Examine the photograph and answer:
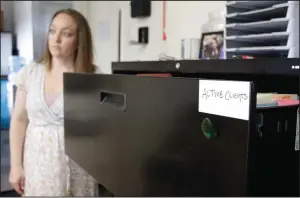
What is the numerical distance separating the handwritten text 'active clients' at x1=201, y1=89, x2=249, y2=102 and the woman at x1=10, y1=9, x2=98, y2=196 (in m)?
0.75

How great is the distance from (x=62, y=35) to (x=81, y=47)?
7cm

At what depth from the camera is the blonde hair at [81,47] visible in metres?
1.11

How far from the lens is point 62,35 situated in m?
1.07

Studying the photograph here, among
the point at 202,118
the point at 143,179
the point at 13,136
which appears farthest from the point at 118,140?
the point at 13,136

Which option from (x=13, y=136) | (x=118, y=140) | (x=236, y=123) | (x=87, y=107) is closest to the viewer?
(x=236, y=123)

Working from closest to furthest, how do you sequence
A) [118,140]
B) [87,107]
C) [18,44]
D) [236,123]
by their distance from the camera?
[236,123], [118,140], [87,107], [18,44]

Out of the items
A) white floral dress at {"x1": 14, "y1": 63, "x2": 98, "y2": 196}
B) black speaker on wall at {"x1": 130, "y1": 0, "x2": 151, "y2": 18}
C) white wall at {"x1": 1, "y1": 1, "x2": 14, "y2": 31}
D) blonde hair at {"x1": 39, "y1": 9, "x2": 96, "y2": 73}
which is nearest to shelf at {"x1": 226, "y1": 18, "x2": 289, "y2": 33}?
blonde hair at {"x1": 39, "y1": 9, "x2": 96, "y2": 73}

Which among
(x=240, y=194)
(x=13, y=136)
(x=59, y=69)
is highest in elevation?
(x=59, y=69)

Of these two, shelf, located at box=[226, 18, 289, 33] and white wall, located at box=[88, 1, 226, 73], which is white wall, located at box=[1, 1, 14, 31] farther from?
shelf, located at box=[226, 18, 289, 33]

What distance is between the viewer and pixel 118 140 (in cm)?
57

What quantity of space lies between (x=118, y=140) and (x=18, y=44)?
4007 mm

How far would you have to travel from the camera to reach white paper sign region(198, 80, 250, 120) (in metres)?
0.34

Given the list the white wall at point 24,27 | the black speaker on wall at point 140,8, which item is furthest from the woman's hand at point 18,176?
the white wall at point 24,27

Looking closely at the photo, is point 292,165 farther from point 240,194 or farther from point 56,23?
point 56,23
